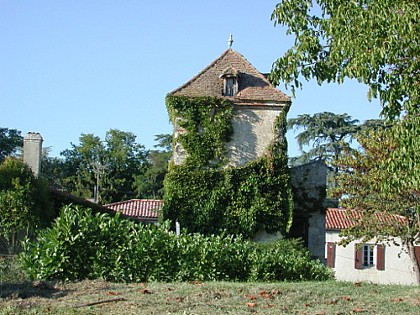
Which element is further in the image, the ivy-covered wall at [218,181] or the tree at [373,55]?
the ivy-covered wall at [218,181]

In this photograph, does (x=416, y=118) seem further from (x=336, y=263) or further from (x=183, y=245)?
(x=336, y=263)

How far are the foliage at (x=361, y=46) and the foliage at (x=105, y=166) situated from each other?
52.2 m

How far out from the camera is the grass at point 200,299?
878 cm

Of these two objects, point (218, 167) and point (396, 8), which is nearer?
point (396, 8)

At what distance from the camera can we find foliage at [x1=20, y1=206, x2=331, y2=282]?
13.1 m

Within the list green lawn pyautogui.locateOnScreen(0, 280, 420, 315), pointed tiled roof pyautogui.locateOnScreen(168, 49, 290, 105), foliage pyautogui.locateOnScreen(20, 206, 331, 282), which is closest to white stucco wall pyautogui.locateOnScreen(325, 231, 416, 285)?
pointed tiled roof pyautogui.locateOnScreen(168, 49, 290, 105)

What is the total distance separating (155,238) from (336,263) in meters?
25.9

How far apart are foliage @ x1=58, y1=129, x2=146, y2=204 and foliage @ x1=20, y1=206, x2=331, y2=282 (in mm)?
48184

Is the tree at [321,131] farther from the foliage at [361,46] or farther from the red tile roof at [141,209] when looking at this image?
the foliage at [361,46]

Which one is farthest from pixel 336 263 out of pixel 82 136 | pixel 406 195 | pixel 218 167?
pixel 82 136

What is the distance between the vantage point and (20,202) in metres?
20.7

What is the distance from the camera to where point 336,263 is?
38.2m

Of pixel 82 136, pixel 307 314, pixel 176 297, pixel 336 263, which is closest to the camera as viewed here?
pixel 307 314

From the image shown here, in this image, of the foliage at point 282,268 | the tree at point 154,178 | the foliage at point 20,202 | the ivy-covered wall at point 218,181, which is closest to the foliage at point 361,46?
the foliage at point 282,268
